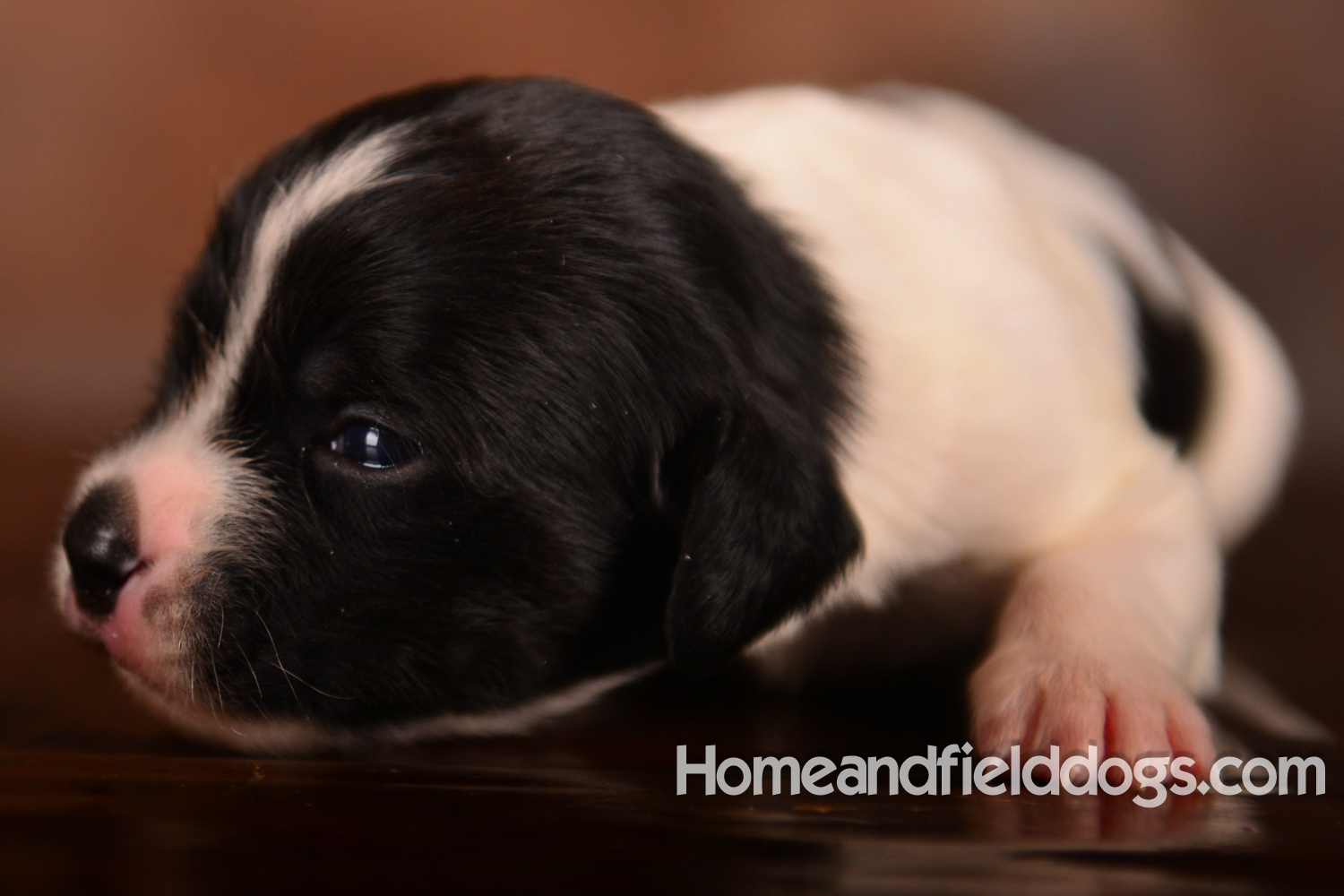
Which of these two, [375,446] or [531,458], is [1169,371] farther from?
[375,446]

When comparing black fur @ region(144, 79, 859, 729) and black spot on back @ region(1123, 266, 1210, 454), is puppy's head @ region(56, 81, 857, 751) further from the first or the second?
black spot on back @ region(1123, 266, 1210, 454)

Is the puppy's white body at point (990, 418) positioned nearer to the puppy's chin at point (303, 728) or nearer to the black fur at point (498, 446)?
the black fur at point (498, 446)

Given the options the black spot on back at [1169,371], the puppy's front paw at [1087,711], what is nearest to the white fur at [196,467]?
the puppy's front paw at [1087,711]

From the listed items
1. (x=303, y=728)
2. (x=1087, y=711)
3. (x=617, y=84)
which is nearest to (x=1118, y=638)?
(x=1087, y=711)

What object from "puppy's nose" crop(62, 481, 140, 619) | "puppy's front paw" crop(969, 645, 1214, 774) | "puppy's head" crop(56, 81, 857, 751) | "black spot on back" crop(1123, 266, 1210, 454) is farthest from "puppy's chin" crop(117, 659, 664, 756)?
"black spot on back" crop(1123, 266, 1210, 454)

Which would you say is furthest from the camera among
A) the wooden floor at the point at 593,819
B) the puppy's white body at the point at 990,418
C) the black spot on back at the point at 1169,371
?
the black spot on back at the point at 1169,371

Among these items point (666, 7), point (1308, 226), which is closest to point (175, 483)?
point (666, 7)

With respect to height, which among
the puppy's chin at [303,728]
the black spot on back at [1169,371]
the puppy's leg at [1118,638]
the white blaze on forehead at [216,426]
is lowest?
the puppy's chin at [303,728]
